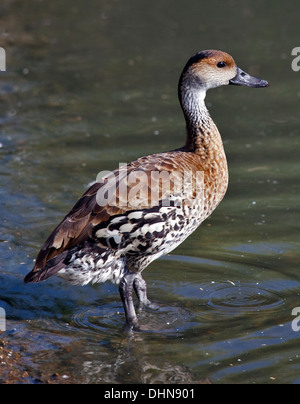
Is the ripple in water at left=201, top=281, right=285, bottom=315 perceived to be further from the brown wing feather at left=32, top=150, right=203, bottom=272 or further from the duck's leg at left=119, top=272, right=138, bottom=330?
the brown wing feather at left=32, top=150, right=203, bottom=272

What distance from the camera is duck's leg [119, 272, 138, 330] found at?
6.05 m

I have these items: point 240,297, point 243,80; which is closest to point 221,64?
point 243,80

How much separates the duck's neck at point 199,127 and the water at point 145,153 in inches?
44.4

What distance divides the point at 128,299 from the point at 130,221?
2.36 ft

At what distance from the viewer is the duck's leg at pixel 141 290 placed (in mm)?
6328

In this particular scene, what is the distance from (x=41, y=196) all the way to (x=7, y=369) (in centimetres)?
328

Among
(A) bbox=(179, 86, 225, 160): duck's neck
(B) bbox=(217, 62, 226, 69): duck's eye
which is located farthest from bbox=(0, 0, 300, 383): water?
(B) bbox=(217, 62, 226, 69): duck's eye

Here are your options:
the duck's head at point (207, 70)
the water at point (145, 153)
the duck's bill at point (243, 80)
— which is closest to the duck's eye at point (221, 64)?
the duck's head at point (207, 70)

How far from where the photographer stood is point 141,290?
6.34m

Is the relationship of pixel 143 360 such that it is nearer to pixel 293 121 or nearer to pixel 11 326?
pixel 11 326

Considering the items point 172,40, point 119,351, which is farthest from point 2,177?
point 172,40

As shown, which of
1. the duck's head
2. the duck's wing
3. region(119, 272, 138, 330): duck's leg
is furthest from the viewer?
the duck's head

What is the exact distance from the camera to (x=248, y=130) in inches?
391

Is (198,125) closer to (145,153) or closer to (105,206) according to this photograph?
(105,206)
